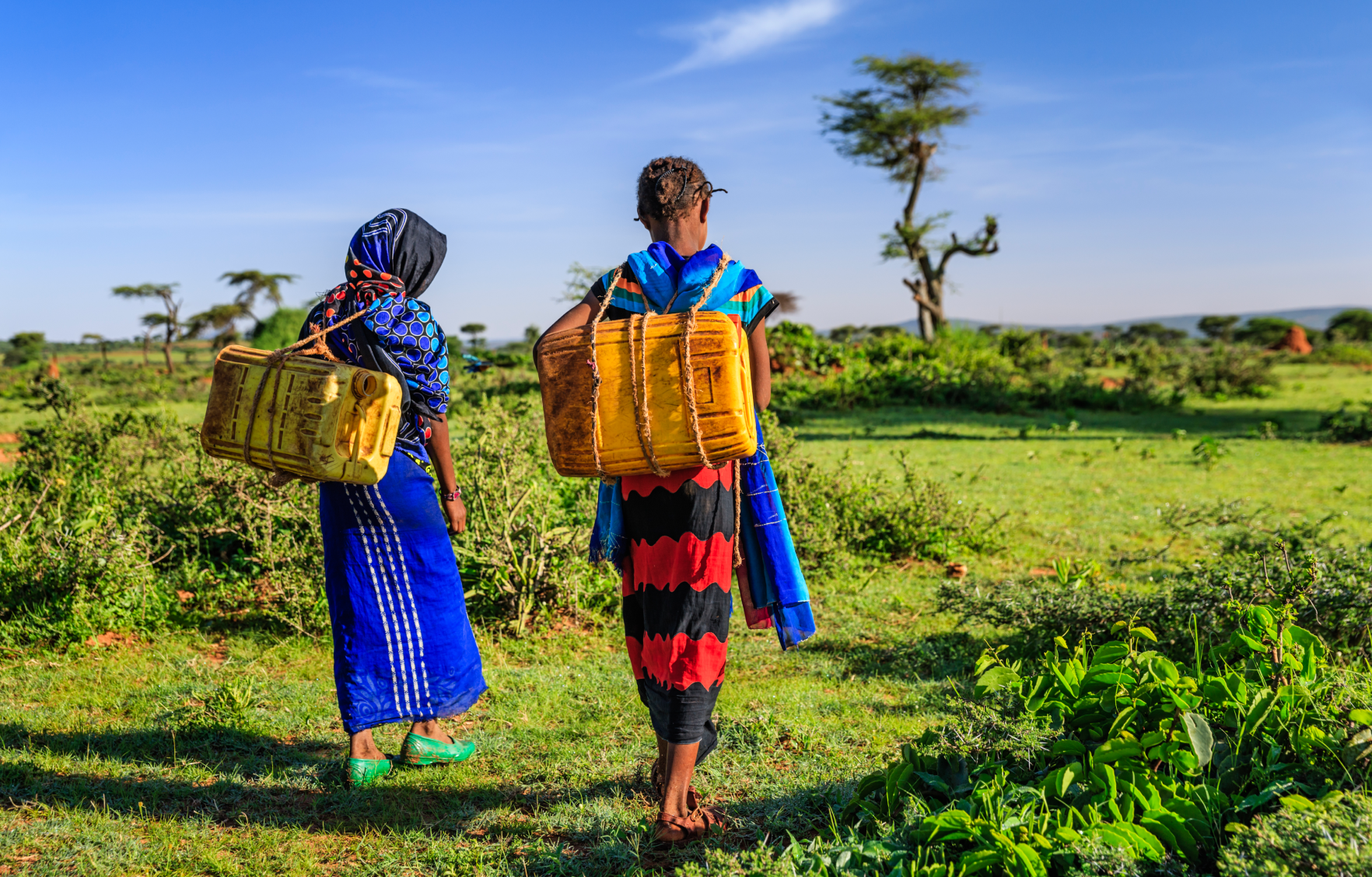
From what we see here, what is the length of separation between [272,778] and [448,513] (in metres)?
0.98

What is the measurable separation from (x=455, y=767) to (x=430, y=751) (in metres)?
0.10

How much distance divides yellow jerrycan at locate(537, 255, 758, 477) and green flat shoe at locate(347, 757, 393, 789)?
1.32 m

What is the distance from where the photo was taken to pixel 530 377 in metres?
15.3

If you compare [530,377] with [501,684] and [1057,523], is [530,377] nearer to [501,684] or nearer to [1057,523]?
[1057,523]

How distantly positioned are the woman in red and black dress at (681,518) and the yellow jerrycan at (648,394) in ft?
0.55

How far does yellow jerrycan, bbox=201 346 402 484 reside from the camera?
2479mm

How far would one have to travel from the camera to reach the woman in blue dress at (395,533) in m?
2.83

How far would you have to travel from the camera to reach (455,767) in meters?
2.99

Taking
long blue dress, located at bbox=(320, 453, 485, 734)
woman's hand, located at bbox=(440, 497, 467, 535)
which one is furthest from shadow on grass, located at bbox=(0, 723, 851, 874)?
woman's hand, located at bbox=(440, 497, 467, 535)

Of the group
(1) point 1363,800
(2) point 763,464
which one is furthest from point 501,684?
(1) point 1363,800

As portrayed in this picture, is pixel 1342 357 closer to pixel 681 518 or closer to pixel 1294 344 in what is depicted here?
pixel 1294 344

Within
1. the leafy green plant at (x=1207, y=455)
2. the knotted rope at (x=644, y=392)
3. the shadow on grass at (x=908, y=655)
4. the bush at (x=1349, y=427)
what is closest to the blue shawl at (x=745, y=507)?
the knotted rope at (x=644, y=392)

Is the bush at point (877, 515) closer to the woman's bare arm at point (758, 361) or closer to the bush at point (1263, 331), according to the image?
the woman's bare arm at point (758, 361)

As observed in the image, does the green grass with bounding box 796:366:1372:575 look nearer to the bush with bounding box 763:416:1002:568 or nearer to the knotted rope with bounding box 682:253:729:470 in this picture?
the bush with bounding box 763:416:1002:568
